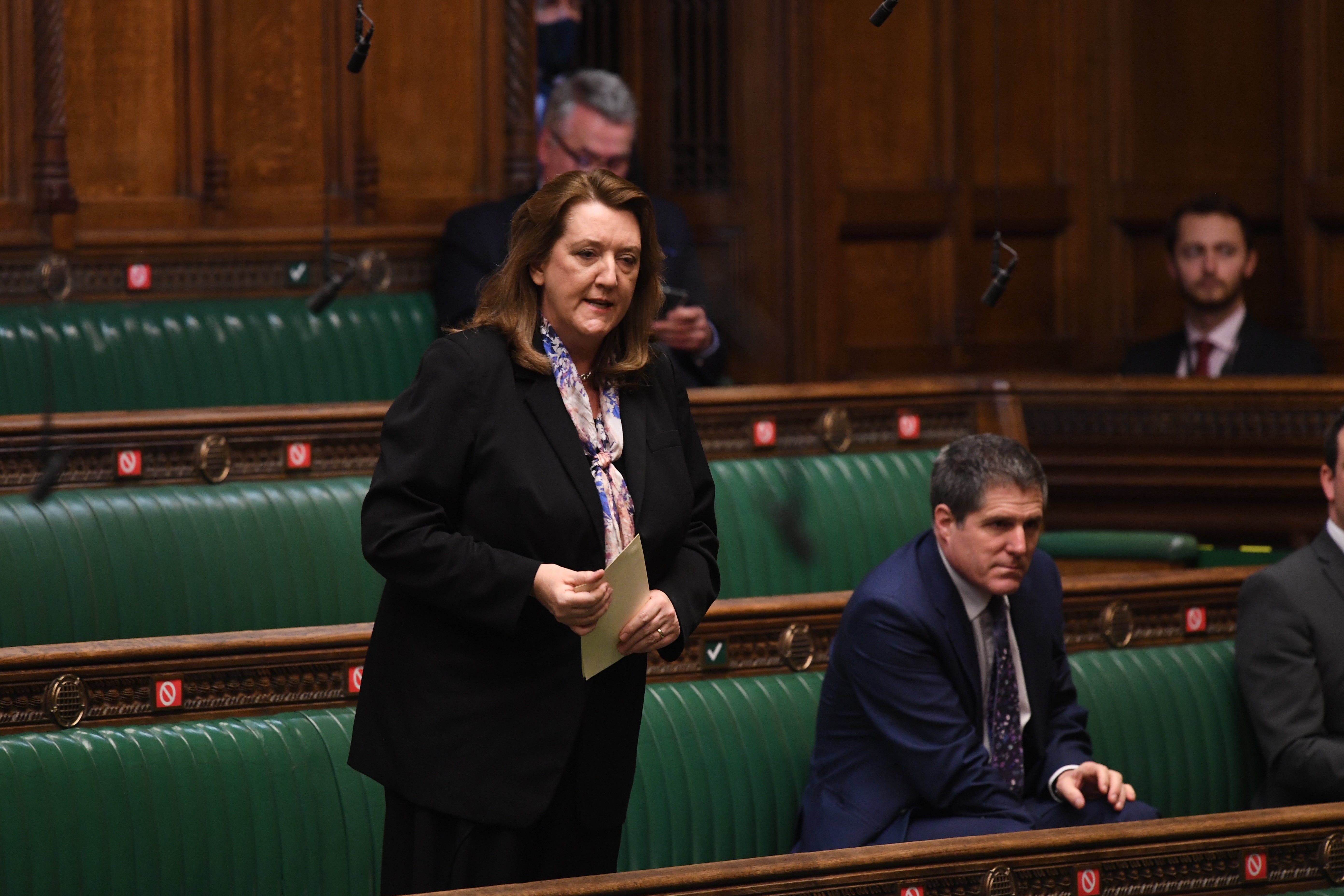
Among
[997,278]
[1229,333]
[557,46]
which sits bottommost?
[1229,333]

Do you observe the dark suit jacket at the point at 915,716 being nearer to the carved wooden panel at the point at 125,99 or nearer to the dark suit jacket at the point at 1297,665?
the dark suit jacket at the point at 1297,665

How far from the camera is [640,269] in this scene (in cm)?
161

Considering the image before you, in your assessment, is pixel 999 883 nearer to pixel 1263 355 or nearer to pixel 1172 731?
pixel 1172 731

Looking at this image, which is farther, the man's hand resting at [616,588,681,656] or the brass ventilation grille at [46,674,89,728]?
the brass ventilation grille at [46,674,89,728]

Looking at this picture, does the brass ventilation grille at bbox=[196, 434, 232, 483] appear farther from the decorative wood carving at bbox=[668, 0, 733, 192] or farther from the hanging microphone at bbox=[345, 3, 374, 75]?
the decorative wood carving at bbox=[668, 0, 733, 192]

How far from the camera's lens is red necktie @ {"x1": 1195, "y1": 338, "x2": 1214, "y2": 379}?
3.68 meters

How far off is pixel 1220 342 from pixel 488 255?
1.53m

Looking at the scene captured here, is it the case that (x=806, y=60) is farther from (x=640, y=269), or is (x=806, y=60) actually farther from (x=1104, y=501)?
(x=640, y=269)

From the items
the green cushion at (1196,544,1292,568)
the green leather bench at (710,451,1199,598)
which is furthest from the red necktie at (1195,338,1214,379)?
the green leather bench at (710,451,1199,598)

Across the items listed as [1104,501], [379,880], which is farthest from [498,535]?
[1104,501]

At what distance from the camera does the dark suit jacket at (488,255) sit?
344 centimetres

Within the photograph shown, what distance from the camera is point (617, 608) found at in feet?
4.84

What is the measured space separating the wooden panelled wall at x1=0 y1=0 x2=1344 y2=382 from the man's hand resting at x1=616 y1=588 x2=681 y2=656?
2.34 metres

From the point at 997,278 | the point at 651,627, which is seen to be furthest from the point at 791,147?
the point at 651,627
